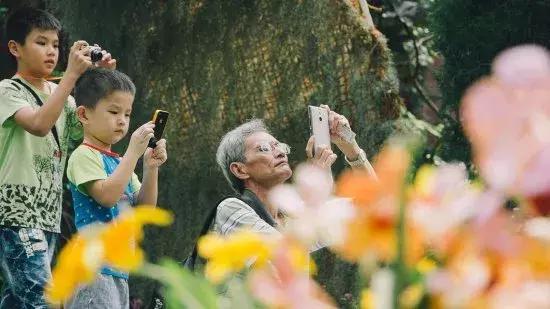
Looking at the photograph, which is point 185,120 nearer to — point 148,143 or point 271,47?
point 271,47

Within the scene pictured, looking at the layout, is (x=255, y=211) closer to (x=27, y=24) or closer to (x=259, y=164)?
(x=259, y=164)

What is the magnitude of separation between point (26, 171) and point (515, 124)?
8.90 feet

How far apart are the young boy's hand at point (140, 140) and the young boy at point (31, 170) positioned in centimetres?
25

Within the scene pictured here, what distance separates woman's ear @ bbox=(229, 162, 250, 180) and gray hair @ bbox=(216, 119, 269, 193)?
14 mm

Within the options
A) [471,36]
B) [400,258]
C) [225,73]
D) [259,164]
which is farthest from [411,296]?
[225,73]

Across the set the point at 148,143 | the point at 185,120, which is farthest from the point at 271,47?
the point at 148,143

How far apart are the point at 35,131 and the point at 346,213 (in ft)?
8.20

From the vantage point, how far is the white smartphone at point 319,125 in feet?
9.94

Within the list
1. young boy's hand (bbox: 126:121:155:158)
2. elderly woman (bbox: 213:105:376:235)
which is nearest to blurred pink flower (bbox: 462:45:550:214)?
elderly woman (bbox: 213:105:376:235)

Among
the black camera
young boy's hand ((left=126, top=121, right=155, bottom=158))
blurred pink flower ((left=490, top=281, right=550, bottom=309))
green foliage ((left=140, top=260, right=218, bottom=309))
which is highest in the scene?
blurred pink flower ((left=490, top=281, right=550, bottom=309))

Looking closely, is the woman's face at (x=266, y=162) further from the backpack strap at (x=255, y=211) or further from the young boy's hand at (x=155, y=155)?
the young boy's hand at (x=155, y=155)

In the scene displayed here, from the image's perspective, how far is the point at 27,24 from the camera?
10.9ft

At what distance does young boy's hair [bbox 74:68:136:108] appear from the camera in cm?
309

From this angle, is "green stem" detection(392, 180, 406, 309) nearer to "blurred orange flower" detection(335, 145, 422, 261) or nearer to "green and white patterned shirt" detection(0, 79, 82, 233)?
"blurred orange flower" detection(335, 145, 422, 261)
